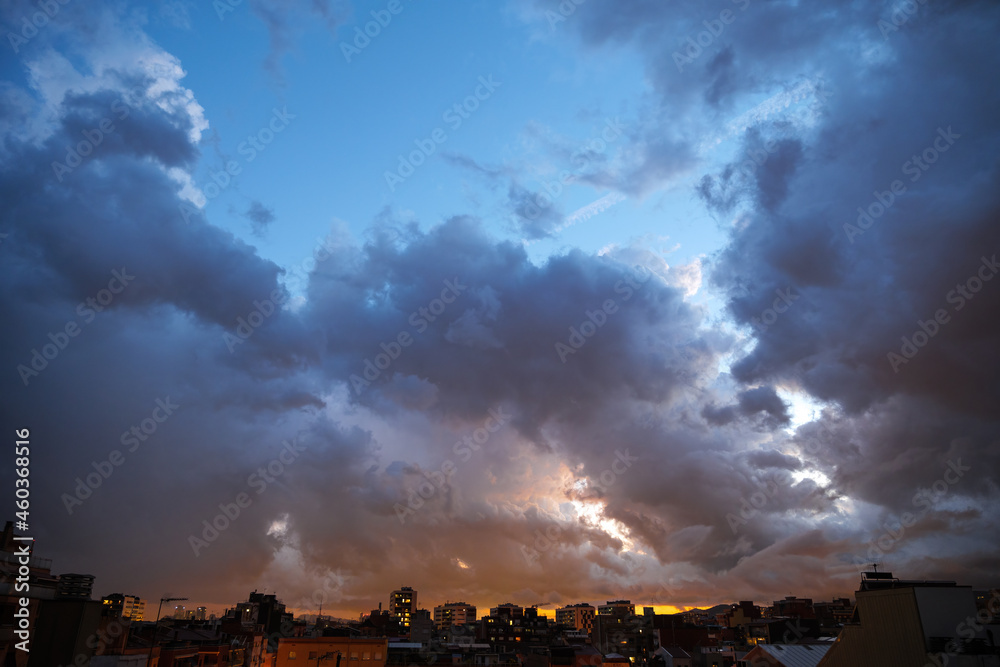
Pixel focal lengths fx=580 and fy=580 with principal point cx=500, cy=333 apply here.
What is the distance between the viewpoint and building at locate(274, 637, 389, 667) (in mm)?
89750

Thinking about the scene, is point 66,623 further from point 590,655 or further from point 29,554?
point 590,655

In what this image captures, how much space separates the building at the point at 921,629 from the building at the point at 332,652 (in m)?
69.9

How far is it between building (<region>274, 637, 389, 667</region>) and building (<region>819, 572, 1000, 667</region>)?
2751 inches

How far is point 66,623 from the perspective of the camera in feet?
159

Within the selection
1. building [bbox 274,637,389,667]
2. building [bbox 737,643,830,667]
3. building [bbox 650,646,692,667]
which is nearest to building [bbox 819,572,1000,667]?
building [bbox 737,643,830,667]

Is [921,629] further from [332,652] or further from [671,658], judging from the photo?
[671,658]

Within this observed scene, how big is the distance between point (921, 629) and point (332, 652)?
7956cm

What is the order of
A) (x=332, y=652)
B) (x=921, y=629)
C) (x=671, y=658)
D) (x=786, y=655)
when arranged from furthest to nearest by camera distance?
(x=671, y=658) < (x=332, y=652) < (x=786, y=655) < (x=921, y=629)

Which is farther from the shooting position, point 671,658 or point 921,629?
point 671,658

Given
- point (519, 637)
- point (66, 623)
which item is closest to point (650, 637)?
point (519, 637)

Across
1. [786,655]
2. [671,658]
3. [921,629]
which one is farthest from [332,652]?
[921,629]

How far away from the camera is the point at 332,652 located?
89.4m

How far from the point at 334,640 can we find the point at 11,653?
54.4 meters

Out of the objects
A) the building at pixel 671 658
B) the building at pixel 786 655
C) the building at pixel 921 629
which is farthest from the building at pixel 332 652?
the building at pixel 921 629
